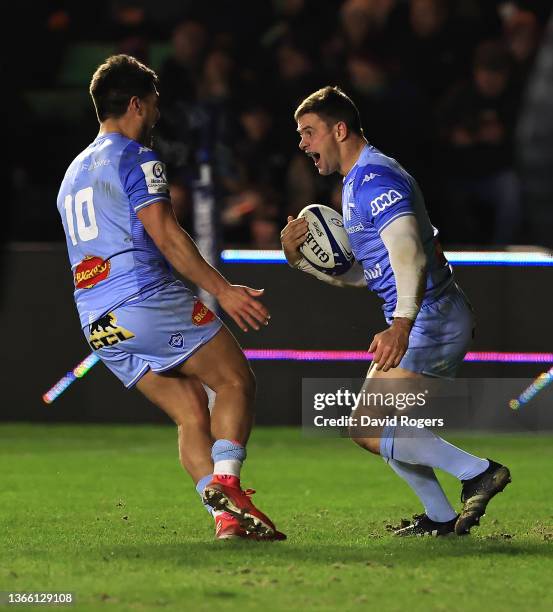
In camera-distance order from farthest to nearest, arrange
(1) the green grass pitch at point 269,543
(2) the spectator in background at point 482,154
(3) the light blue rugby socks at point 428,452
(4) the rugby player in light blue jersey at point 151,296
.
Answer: (2) the spectator in background at point 482,154, (3) the light blue rugby socks at point 428,452, (4) the rugby player in light blue jersey at point 151,296, (1) the green grass pitch at point 269,543

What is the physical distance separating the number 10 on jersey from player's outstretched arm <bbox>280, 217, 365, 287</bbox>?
876 mm

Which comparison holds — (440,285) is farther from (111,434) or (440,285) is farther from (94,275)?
(111,434)

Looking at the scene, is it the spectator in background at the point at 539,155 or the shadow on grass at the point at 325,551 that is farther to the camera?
the spectator in background at the point at 539,155

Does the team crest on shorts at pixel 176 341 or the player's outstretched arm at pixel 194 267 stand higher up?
the player's outstretched arm at pixel 194 267

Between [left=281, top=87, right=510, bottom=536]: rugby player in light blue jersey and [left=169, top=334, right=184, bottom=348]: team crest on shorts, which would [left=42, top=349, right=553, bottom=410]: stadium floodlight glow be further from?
[left=169, top=334, right=184, bottom=348]: team crest on shorts

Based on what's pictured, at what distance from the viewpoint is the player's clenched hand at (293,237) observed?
656 cm

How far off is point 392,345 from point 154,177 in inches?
45.7

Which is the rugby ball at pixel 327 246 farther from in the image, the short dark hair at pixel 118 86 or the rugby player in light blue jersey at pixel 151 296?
the short dark hair at pixel 118 86

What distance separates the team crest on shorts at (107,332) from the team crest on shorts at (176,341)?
16 centimetres

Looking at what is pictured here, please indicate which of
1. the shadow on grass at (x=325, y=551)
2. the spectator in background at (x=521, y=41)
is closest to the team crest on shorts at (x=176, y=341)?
the shadow on grass at (x=325, y=551)

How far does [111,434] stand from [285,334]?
1.52 metres

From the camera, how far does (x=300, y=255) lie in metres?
6.66

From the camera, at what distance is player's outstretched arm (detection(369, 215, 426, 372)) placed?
5891mm

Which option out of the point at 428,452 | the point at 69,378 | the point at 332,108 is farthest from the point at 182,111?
the point at 428,452
